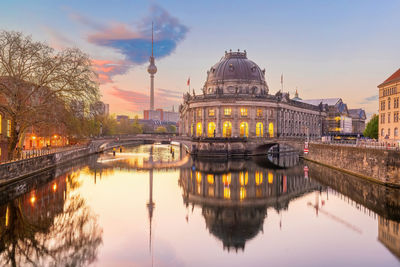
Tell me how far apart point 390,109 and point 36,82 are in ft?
190

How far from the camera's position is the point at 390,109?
55531 mm

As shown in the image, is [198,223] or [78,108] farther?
[78,108]

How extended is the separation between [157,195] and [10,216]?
45.5 ft

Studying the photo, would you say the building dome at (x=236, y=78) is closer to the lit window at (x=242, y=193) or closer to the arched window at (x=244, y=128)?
the arched window at (x=244, y=128)

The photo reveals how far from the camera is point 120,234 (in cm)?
2064

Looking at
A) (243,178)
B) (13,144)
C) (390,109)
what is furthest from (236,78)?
(13,144)

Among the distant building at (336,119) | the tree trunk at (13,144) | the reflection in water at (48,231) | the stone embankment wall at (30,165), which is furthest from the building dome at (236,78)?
the reflection in water at (48,231)

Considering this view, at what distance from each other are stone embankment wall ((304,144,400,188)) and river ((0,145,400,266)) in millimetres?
1608

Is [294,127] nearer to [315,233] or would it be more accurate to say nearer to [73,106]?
[73,106]

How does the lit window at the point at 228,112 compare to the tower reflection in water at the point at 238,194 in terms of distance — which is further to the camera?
the lit window at the point at 228,112

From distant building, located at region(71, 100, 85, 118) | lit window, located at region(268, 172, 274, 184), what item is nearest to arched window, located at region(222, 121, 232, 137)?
lit window, located at region(268, 172, 274, 184)

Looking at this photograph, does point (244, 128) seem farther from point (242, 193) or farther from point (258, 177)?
point (242, 193)

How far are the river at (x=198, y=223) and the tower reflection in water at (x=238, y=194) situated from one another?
0.39 ft

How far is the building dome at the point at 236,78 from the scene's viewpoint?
99000 mm
